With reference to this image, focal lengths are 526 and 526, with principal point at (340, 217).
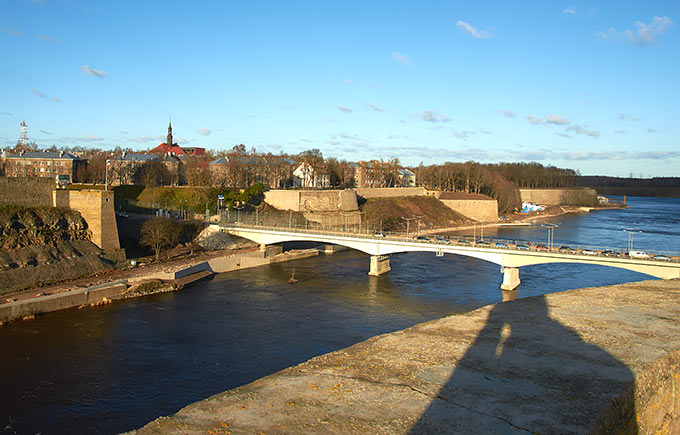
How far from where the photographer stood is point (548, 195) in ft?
403

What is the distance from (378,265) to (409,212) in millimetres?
38305

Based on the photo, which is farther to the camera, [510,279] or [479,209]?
[479,209]

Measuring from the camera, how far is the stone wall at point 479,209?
85062 millimetres

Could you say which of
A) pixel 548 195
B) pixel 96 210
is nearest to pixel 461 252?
pixel 96 210

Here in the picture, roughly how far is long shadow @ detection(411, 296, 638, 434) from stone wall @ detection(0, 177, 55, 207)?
34137mm

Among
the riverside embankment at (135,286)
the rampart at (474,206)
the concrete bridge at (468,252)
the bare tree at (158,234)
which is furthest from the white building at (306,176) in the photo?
the bare tree at (158,234)

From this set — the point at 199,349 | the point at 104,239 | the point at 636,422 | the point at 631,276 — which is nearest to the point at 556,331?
the point at 636,422

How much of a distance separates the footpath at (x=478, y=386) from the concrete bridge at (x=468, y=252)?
13.5 metres

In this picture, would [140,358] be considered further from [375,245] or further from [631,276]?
[631,276]

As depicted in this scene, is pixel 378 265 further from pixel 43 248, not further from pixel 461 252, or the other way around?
pixel 43 248

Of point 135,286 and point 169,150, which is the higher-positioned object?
point 169,150

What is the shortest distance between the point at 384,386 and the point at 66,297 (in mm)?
22041

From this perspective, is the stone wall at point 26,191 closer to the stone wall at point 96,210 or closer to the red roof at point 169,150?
the stone wall at point 96,210

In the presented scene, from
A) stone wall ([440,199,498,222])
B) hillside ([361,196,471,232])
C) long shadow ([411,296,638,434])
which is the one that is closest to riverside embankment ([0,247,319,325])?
long shadow ([411,296,638,434])
